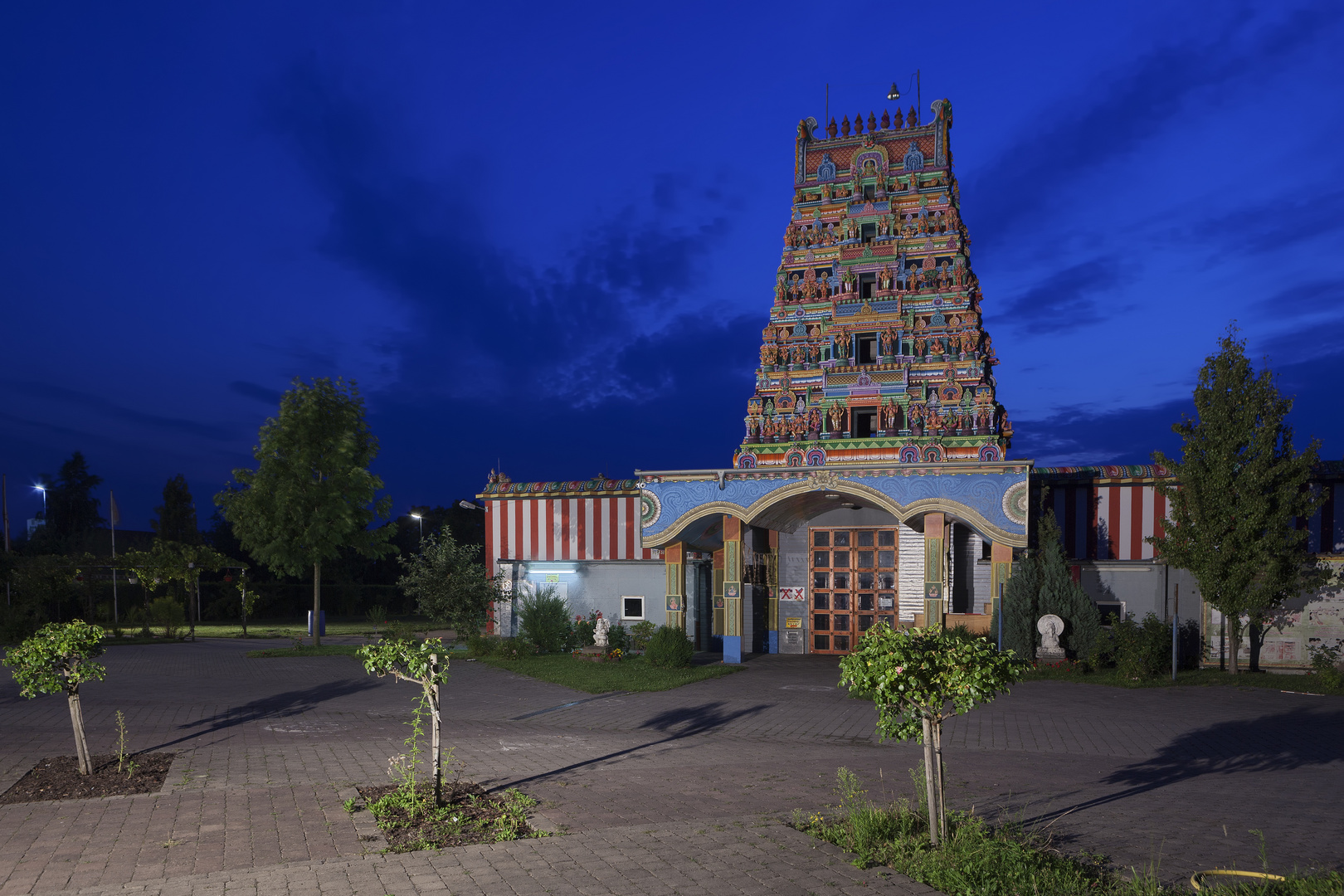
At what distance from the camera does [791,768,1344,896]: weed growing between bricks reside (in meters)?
5.72

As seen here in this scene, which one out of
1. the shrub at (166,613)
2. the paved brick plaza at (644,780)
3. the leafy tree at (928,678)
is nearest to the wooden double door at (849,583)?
the paved brick plaza at (644,780)

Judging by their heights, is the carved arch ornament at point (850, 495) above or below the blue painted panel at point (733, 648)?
above

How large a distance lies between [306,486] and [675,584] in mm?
10357

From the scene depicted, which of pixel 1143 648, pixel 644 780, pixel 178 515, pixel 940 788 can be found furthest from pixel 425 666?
pixel 178 515

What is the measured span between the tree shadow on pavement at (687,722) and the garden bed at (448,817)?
6.33ft

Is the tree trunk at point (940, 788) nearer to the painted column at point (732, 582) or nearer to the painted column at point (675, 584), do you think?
the painted column at point (732, 582)

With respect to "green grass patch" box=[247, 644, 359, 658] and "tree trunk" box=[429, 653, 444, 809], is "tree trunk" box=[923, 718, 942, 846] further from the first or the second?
"green grass patch" box=[247, 644, 359, 658]

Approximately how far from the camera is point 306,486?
23.3m

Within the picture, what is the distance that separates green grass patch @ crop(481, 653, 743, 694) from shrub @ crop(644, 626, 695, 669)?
210 mm

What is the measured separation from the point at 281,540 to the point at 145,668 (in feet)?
14.2

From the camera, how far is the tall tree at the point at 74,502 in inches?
2314

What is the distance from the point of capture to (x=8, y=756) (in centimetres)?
1008

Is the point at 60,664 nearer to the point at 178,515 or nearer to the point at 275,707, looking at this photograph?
the point at 275,707

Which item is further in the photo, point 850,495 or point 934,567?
point 850,495
